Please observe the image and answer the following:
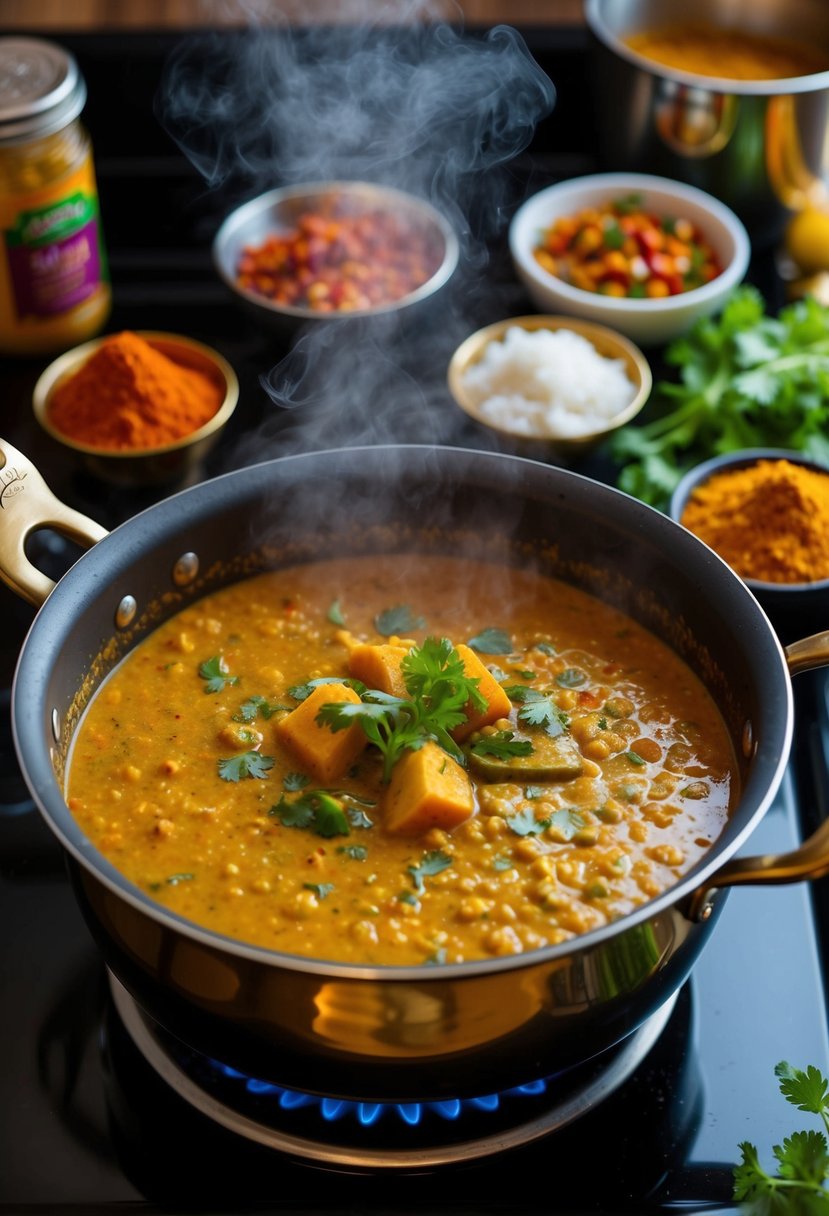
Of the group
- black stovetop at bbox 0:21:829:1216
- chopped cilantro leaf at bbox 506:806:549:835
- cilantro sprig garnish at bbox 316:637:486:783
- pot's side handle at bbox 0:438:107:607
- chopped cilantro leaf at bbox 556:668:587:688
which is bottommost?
black stovetop at bbox 0:21:829:1216

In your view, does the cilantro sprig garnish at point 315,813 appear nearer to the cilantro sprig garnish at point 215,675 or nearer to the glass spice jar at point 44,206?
the cilantro sprig garnish at point 215,675

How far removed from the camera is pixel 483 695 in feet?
6.18

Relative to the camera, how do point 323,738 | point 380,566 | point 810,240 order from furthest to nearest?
point 810,240
point 380,566
point 323,738

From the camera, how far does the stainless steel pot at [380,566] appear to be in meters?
1.44

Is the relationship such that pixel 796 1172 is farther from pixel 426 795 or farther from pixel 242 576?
pixel 242 576

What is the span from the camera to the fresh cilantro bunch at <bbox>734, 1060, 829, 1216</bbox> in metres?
1.61

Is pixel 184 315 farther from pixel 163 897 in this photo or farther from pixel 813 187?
pixel 163 897

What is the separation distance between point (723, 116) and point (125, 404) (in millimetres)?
1541

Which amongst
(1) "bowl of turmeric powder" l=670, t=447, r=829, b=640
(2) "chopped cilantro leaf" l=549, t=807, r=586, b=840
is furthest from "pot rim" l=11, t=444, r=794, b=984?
(1) "bowl of turmeric powder" l=670, t=447, r=829, b=640

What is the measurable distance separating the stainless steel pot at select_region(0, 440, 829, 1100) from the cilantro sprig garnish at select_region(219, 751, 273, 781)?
0.23 m

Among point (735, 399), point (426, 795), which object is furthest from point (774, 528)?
point (426, 795)

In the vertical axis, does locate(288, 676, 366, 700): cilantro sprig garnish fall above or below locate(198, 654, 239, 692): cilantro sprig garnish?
above

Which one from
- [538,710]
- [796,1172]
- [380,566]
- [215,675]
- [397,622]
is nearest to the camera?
[796,1172]

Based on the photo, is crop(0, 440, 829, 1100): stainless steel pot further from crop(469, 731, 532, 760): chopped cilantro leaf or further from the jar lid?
the jar lid
